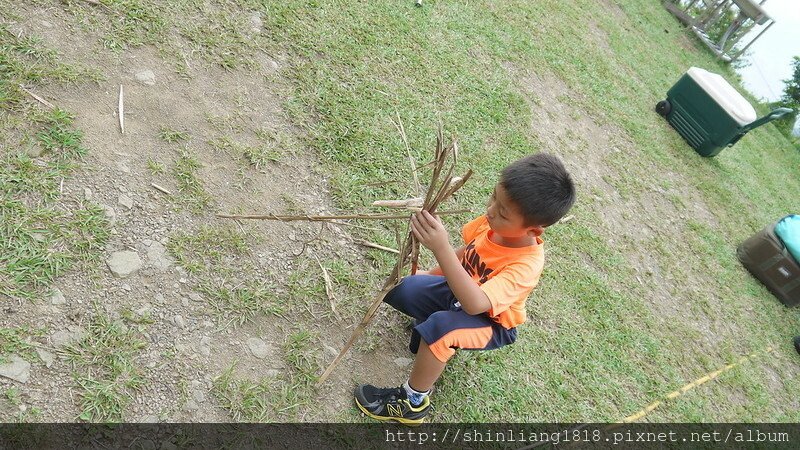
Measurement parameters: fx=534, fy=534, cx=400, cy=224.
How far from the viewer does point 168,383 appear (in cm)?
202

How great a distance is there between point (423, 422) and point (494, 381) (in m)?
0.52

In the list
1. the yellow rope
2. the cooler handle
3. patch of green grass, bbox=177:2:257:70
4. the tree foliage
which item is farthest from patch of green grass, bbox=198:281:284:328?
the tree foliage

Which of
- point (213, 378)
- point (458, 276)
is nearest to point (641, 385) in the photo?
point (458, 276)

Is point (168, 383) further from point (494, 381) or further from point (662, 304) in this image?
point (662, 304)

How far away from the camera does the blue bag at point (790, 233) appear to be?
197 inches

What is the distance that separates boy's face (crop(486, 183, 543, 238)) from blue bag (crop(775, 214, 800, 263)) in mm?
4299

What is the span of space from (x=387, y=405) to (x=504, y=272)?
0.77 m

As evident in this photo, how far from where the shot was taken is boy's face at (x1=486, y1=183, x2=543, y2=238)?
197 centimetres

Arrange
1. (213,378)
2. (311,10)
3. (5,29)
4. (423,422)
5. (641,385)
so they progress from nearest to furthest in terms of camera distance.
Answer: (213,378) < (423,422) < (5,29) < (641,385) < (311,10)

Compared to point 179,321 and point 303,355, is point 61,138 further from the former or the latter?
point 303,355

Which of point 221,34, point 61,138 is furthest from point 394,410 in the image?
point 221,34

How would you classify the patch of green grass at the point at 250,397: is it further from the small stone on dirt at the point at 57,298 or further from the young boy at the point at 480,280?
the small stone on dirt at the point at 57,298

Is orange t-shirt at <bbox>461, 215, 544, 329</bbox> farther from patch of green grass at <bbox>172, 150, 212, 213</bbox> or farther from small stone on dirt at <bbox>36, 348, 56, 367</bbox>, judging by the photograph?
small stone on dirt at <bbox>36, 348, 56, 367</bbox>

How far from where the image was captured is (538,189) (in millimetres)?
1918
